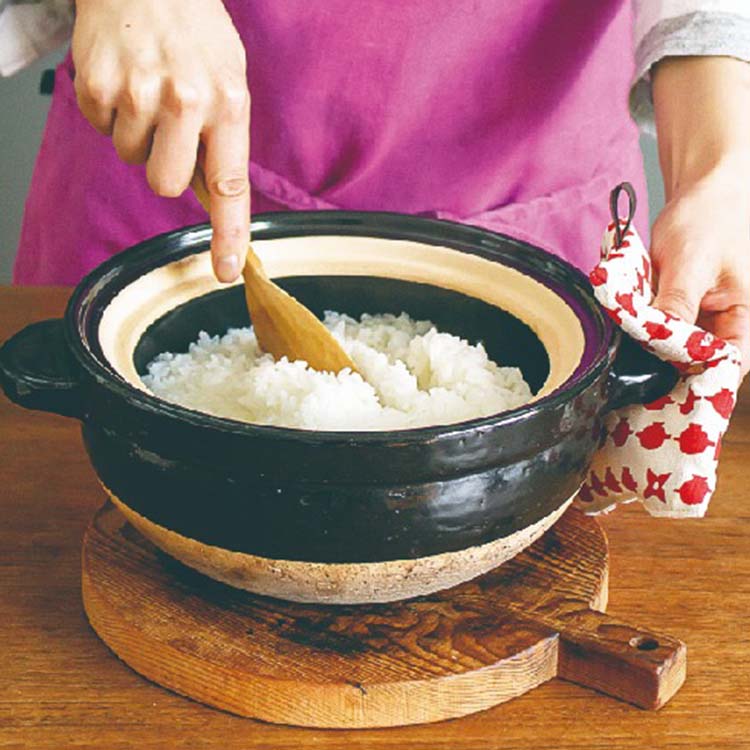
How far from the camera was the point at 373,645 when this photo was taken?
2.74 ft

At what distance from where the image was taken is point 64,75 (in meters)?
1.51

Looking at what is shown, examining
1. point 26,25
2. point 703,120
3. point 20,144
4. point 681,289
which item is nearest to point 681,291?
point 681,289

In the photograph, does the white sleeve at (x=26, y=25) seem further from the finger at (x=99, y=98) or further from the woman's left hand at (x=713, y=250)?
the woman's left hand at (x=713, y=250)

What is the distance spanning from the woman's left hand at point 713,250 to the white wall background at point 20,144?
1.53 meters

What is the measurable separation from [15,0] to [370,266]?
56 cm

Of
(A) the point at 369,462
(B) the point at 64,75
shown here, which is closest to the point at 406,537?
(A) the point at 369,462

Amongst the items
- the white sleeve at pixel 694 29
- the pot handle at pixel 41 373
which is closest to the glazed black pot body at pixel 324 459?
the pot handle at pixel 41 373

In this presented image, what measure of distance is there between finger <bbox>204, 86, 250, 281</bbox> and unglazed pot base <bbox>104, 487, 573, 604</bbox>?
216 mm

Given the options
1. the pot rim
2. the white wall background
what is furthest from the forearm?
the white wall background

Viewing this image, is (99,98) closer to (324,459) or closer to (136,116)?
(136,116)

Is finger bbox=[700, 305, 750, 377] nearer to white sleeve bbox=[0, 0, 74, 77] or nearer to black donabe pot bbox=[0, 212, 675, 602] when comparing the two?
black donabe pot bbox=[0, 212, 675, 602]

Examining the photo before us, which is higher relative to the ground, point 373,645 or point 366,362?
point 366,362

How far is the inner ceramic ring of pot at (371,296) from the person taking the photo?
958mm

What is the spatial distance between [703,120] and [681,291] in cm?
22
